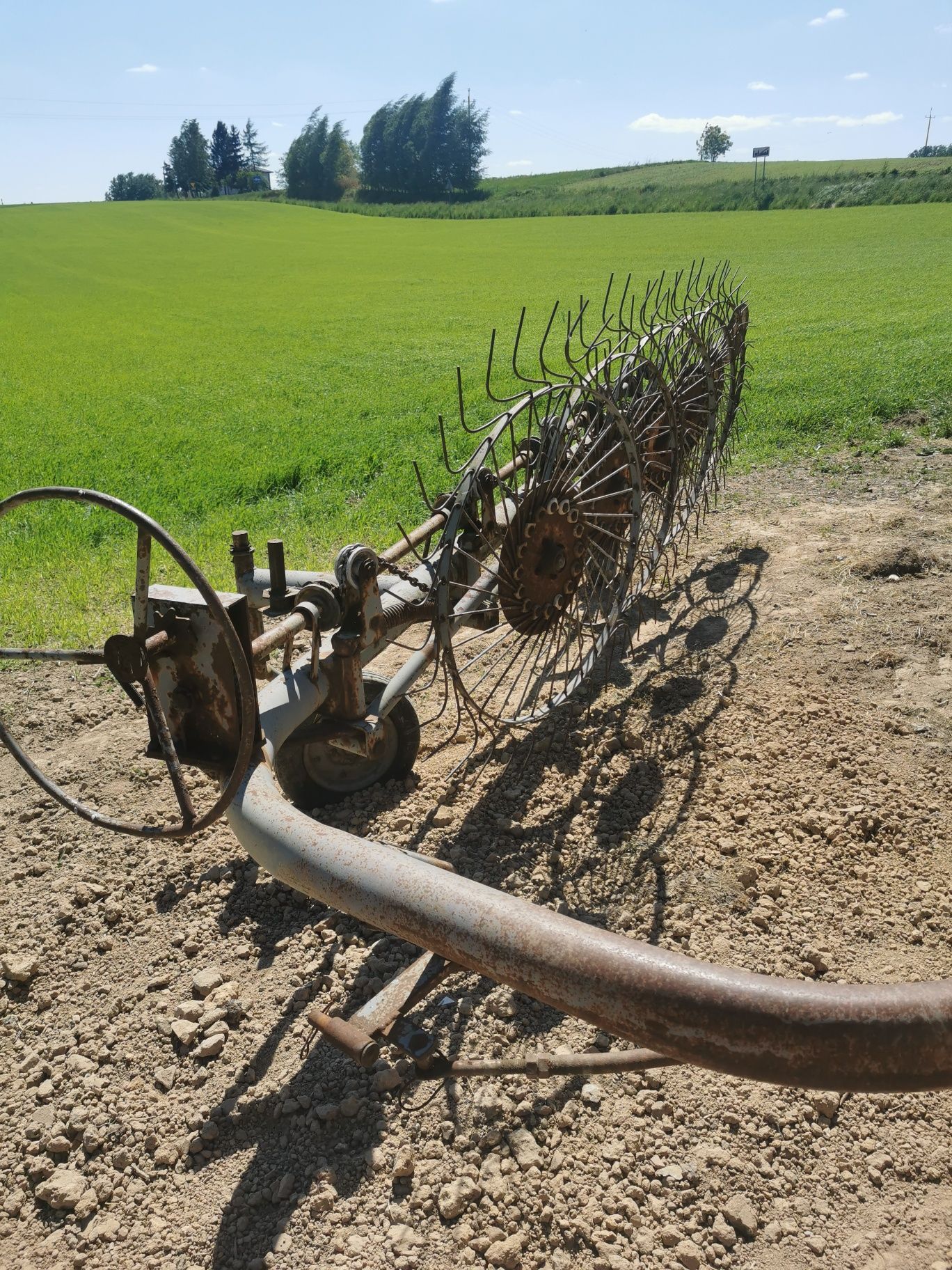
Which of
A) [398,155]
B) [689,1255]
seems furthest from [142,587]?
[398,155]

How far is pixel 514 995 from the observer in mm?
3186

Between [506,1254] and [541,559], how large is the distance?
8.09ft

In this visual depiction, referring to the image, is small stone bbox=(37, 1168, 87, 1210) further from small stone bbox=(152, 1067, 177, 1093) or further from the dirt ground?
small stone bbox=(152, 1067, 177, 1093)

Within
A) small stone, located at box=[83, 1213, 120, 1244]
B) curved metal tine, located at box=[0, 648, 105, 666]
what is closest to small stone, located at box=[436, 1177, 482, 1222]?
small stone, located at box=[83, 1213, 120, 1244]

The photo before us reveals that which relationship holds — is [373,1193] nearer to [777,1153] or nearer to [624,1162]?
[624,1162]

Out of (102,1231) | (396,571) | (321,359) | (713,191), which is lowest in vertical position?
(102,1231)

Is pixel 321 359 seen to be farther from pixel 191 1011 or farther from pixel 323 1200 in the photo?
pixel 323 1200

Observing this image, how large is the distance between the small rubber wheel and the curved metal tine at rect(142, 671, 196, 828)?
5.87 ft

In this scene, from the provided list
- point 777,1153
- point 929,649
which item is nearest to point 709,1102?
point 777,1153

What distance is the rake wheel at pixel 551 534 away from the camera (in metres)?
3.69

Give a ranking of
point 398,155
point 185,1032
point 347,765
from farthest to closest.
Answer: point 398,155
point 347,765
point 185,1032

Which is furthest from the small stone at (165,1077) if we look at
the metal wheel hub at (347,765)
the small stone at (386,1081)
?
the metal wheel hub at (347,765)

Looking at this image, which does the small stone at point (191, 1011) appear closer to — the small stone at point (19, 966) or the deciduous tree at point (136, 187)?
the small stone at point (19, 966)

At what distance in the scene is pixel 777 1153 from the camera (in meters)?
2.60
